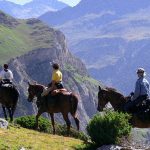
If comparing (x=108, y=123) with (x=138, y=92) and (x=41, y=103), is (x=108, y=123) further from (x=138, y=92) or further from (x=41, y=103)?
(x=41, y=103)

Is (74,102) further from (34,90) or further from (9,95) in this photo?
(9,95)

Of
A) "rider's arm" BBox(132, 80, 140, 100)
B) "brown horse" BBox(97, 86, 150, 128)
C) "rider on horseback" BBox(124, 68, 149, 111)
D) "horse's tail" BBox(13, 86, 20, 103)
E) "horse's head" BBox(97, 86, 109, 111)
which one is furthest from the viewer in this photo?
"horse's tail" BBox(13, 86, 20, 103)

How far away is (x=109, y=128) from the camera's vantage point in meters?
22.6

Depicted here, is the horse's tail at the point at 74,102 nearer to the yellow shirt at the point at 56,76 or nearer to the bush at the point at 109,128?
the yellow shirt at the point at 56,76

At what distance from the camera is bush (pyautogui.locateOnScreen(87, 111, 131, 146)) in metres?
22.6

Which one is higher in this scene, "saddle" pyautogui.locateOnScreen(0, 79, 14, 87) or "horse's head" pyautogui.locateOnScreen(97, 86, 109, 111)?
"saddle" pyautogui.locateOnScreen(0, 79, 14, 87)

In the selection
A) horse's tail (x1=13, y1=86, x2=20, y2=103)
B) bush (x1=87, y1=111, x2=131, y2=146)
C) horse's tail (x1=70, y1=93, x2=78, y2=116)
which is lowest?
bush (x1=87, y1=111, x2=131, y2=146)

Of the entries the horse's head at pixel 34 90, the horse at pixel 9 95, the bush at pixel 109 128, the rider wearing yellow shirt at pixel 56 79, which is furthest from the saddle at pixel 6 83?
the bush at pixel 109 128

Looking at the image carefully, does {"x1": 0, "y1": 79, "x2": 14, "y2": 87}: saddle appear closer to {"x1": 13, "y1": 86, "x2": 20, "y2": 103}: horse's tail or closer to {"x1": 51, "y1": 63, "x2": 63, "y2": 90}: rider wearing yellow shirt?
{"x1": 13, "y1": 86, "x2": 20, "y2": 103}: horse's tail

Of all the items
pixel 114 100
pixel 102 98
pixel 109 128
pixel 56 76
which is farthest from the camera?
pixel 56 76

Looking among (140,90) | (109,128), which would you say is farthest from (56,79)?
(109,128)

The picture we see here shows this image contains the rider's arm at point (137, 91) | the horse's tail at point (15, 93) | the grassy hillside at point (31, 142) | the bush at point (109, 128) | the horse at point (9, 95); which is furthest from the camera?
the horse's tail at point (15, 93)

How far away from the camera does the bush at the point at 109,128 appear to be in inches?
891

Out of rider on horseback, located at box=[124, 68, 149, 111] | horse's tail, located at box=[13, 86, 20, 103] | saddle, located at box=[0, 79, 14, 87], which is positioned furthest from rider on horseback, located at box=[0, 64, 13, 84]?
rider on horseback, located at box=[124, 68, 149, 111]
